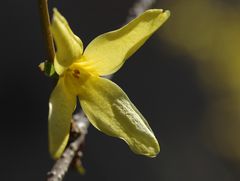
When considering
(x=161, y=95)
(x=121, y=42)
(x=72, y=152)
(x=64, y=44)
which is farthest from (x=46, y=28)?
(x=161, y=95)

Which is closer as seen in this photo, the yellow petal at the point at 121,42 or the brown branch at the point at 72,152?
the yellow petal at the point at 121,42

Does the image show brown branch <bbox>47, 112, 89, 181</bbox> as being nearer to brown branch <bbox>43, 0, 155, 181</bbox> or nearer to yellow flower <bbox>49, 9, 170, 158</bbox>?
brown branch <bbox>43, 0, 155, 181</bbox>

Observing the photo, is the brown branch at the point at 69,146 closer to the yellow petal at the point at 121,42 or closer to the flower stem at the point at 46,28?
the flower stem at the point at 46,28

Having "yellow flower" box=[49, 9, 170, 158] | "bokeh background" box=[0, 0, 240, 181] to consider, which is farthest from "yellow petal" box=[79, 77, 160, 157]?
"bokeh background" box=[0, 0, 240, 181]

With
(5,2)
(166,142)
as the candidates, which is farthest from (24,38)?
(166,142)

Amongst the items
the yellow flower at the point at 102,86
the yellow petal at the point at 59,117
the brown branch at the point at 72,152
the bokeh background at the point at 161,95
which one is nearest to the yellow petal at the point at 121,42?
the yellow flower at the point at 102,86

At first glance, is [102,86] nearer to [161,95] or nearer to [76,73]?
[76,73]
